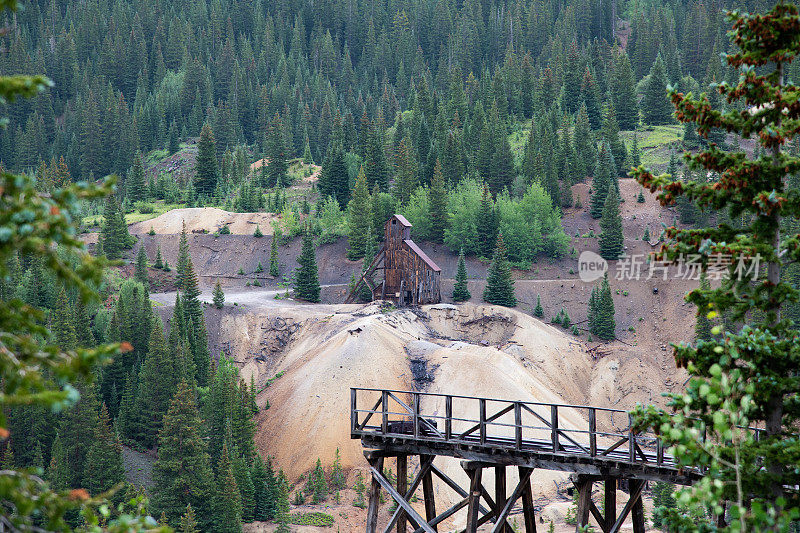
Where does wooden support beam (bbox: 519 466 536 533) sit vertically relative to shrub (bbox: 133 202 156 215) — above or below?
above

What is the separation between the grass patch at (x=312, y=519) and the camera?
40.8 m

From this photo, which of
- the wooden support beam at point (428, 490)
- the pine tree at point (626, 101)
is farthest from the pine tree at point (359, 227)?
the wooden support beam at point (428, 490)

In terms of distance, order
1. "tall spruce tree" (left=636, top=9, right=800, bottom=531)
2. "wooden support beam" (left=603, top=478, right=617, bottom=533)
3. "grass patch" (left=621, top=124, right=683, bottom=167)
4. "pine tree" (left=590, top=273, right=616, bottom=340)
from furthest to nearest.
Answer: "grass patch" (left=621, top=124, right=683, bottom=167)
"pine tree" (left=590, top=273, right=616, bottom=340)
"wooden support beam" (left=603, top=478, right=617, bottom=533)
"tall spruce tree" (left=636, top=9, right=800, bottom=531)

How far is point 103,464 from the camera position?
142 feet

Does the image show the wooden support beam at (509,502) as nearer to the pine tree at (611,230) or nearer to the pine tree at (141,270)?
the pine tree at (141,270)

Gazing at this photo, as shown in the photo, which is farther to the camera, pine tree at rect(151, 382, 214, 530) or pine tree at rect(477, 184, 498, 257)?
pine tree at rect(477, 184, 498, 257)

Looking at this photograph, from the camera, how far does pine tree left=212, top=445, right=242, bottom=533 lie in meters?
39.8

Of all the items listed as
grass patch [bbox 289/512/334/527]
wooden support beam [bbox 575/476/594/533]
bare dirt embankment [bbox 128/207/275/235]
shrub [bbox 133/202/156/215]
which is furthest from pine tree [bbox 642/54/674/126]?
wooden support beam [bbox 575/476/594/533]

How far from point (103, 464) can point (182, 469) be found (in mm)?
4911

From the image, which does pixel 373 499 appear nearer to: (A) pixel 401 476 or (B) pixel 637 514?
(A) pixel 401 476

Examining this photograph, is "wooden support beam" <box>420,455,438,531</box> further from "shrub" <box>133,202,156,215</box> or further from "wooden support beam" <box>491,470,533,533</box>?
"shrub" <box>133,202,156,215</box>

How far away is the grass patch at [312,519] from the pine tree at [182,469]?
4.07 m

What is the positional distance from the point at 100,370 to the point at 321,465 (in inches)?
610

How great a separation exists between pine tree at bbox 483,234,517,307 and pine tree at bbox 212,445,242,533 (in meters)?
30.4
